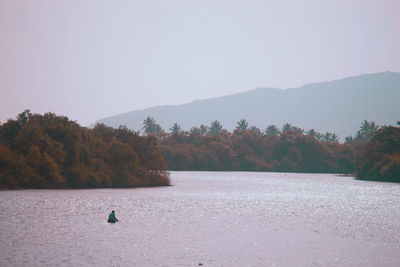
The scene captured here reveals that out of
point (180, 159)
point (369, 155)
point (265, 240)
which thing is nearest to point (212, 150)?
point (180, 159)

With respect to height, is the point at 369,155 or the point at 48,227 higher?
the point at 369,155

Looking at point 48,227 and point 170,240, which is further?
point 48,227

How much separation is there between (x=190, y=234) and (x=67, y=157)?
158 ft

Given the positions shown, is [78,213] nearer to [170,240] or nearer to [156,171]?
[170,240]

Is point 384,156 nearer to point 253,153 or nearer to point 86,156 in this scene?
point 86,156

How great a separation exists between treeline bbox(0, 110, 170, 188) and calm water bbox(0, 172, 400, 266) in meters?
12.7

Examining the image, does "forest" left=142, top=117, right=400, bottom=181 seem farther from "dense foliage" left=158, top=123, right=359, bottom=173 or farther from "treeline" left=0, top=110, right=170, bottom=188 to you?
"treeline" left=0, top=110, right=170, bottom=188

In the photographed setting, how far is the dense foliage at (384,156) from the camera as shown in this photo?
115 meters

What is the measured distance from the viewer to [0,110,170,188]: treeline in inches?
2815

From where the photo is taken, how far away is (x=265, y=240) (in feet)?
108

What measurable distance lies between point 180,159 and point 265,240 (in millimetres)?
146809

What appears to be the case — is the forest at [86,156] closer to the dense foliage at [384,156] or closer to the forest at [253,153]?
the dense foliage at [384,156]

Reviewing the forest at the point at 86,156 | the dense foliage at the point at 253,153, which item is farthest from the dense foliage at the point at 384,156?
the dense foliage at the point at 253,153

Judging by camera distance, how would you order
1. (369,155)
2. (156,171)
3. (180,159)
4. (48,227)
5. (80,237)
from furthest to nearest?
(180,159) → (369,155) → (156,171) → (48,227) → (80,237)
